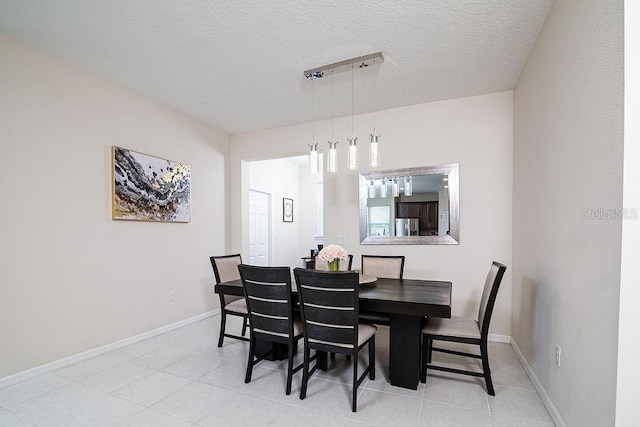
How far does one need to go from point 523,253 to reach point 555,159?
3.77 feet

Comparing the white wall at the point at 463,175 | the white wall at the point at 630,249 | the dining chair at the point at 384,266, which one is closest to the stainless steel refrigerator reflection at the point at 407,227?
the white wall at the point at 463,175

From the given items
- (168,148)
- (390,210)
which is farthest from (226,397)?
(168,148)

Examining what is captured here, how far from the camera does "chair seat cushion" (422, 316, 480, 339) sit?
2193mm

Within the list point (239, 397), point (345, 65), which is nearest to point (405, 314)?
point (239, 397)

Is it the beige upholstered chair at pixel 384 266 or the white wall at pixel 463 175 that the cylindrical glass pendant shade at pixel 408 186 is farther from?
the beige upholstered chair at pixel 384 266

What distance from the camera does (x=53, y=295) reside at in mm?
2578

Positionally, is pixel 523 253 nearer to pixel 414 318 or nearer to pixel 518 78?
pixel 414 318

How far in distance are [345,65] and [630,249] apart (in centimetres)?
233

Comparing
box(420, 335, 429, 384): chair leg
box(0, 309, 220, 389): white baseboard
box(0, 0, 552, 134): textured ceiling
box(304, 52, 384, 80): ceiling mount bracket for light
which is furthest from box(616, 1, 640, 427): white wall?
box(0, 309, 220, 389): white baseboard

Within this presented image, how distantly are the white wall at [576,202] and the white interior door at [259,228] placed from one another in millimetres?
4530

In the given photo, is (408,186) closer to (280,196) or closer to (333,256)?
(333,256)

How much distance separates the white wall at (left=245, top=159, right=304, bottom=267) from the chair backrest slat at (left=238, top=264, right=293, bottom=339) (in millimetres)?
3634

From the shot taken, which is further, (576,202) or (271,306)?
(271,306)

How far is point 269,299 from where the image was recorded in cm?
222
